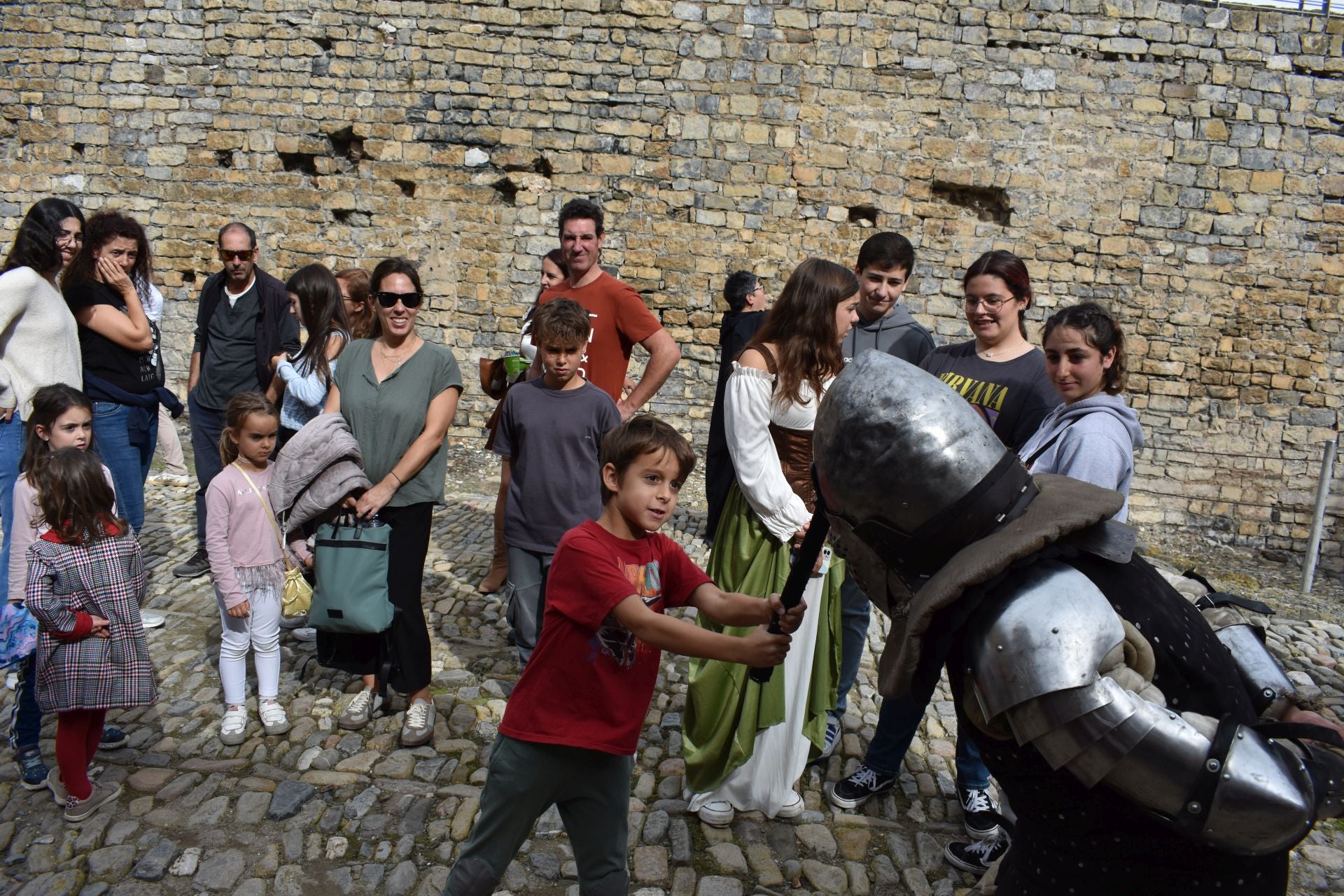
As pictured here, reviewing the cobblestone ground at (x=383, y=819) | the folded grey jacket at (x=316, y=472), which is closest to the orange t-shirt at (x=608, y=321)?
the folded grey jacket at (x=316, y=472)

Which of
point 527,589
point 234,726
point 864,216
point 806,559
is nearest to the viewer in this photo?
point 806,559

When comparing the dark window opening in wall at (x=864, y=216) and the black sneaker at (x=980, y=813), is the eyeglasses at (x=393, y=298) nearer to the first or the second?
the black sneaker at (x=980, y=813)

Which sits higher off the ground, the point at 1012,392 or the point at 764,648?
the point at 1012,392

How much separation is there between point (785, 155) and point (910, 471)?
7.59 m

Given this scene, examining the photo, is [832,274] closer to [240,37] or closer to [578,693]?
[578,693]

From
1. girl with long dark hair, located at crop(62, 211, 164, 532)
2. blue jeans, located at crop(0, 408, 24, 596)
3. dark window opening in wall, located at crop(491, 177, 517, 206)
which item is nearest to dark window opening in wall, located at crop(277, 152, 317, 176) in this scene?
dark window opening in wall, located at crop(491, 177, 517, 206)

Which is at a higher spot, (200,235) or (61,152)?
(61,152)

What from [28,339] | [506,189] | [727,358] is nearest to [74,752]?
[28,339]

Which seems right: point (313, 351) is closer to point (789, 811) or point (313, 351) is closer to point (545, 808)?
point (545, 808)

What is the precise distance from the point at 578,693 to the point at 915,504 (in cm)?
102

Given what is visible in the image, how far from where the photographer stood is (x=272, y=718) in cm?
338

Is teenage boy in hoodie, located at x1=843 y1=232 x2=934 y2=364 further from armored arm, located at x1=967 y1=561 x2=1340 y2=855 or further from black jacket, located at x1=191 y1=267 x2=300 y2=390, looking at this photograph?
black jacket, located at x1=191 y1=267 x2=300 y2=390

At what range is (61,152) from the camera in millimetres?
8953

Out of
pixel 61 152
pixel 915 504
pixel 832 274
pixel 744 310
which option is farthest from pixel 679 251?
pixel 915 504
